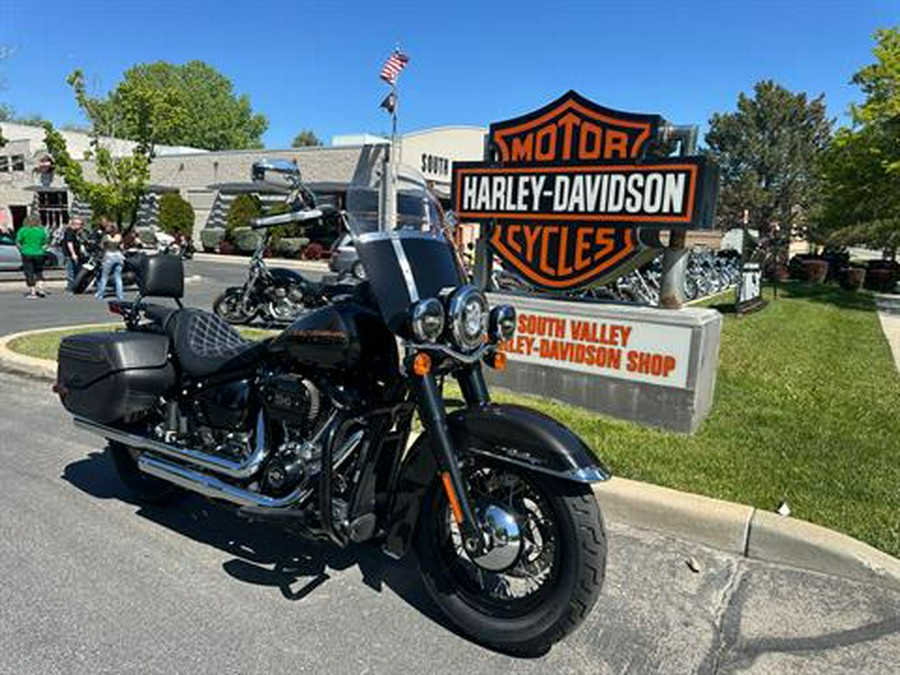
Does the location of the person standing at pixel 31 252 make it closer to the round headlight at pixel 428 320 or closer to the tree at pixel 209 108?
the round headlight at pixel 428 320

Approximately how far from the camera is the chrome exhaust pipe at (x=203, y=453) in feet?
10.2

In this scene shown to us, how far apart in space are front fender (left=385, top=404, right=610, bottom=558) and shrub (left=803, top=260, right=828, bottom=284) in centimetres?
2747

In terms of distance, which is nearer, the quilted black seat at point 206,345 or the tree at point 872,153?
the quilted black seat at point 206,345

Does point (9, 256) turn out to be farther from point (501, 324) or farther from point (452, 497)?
point (452, 497)

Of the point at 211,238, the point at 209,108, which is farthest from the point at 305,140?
the point at 211,238

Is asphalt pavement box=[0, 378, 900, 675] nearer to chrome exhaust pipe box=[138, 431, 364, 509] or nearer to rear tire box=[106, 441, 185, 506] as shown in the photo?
rear tire box=[106, 441, 185, 506]

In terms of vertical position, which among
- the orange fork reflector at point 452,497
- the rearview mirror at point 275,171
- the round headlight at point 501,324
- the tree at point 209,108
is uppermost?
the tree at point 209,108

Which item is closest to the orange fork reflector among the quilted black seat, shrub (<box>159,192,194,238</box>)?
the quilted black seat

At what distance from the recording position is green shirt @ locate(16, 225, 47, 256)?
13.7 m

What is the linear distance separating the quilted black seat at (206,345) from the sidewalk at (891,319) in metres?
8.17

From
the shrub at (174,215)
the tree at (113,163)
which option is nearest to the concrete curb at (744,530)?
the tree at (113,163)

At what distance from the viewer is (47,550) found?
347 cm

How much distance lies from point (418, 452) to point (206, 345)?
4.96ft

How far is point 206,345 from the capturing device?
12.2 ft
